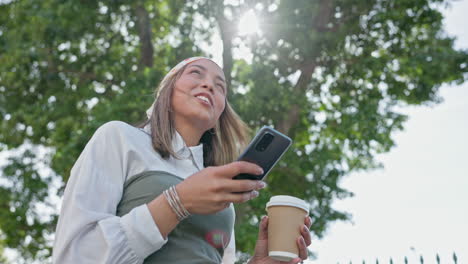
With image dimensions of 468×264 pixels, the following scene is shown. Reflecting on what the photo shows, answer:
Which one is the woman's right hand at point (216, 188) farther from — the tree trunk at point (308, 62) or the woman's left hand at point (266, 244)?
the tree trunk at point (308, 62)

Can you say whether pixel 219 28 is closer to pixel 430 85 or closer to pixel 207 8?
pixel 207 8

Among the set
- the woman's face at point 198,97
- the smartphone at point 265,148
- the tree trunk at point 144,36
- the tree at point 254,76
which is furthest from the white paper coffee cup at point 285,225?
the tree trunk at point 144,36

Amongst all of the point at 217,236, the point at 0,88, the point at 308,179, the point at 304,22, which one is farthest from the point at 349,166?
the point at 217,236

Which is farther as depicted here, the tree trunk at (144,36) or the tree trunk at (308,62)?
the tree trunk at (144,36)

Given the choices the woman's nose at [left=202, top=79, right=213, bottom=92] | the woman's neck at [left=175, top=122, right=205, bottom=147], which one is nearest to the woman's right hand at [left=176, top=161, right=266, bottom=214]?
the woman's neck at [left=175, top=122, right=205, bottom=147]

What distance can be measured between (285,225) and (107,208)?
86cm

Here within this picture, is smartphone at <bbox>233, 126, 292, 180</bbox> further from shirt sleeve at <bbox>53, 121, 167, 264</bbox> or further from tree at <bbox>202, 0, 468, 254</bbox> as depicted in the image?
tree at <bbox>202, 0, 468, 254</bbox>

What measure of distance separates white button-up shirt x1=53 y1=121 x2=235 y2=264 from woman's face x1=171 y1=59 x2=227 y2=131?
0.34 metres

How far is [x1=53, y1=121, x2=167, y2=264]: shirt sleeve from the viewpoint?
1939 millimetres

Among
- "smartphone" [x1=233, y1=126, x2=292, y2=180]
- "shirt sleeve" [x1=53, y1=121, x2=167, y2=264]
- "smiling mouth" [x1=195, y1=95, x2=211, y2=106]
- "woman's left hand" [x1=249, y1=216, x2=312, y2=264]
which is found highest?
"smiling mouth" [x1=195, y1=95, x2=211, y2=106]

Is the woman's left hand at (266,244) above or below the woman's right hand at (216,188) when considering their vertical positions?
below

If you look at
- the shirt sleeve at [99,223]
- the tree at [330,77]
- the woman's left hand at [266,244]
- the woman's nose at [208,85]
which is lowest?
the woman's left hand at [266,244]

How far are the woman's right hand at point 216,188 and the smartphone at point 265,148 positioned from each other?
0.10 meters

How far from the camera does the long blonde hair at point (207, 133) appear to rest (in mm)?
2508
